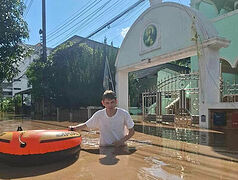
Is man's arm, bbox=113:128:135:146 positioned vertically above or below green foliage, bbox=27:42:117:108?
below

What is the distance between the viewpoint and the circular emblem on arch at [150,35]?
10.5 m

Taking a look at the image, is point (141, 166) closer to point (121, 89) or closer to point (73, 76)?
point (121, 89)

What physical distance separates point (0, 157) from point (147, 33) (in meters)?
8.63

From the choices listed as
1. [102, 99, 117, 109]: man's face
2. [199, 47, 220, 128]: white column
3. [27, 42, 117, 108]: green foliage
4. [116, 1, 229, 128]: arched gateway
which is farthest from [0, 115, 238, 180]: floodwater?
[27, 42, 117, 108]: green foliage

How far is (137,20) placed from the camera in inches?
453

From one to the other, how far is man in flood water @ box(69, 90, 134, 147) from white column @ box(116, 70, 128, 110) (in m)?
8.36

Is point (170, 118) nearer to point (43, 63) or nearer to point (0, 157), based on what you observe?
point (0, 157)

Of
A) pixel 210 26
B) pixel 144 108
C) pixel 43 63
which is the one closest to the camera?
pixel 210 26

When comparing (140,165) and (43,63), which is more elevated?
(43,63)

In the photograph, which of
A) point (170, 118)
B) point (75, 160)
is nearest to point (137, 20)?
point (170, 118)

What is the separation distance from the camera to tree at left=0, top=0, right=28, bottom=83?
6.10m

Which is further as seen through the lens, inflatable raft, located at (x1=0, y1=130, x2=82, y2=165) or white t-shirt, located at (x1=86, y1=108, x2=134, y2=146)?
white t-shirt, located at (x1=86, y1=108, x2=134, y2=146)

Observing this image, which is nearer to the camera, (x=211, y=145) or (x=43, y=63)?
(x=211, y=145)

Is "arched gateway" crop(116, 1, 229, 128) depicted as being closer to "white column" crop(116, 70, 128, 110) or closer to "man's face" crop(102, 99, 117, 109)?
"white column" crop(116, 70, 128, 110)
